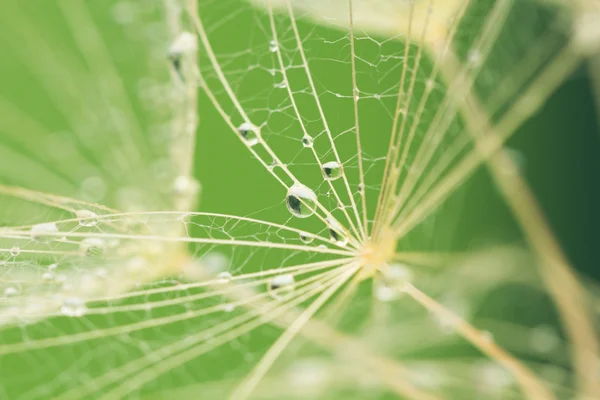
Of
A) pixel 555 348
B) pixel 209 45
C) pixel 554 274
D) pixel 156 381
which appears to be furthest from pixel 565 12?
pixel 156 381

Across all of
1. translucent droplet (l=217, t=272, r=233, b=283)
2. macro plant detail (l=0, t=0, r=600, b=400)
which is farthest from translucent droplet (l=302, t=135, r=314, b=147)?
translucent droplet (l=217, t=272, r=233, b=283)

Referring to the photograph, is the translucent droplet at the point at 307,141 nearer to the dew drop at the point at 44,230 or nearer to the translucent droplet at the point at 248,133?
the translucent droplet at the point at 248,133

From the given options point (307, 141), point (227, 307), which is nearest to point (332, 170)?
point (307, 141)

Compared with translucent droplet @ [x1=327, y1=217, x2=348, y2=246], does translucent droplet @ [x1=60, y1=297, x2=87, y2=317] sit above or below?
above

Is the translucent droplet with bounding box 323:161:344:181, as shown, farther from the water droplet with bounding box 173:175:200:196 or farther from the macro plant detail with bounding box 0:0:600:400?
the water droplet with bounding box 173:175:200:196

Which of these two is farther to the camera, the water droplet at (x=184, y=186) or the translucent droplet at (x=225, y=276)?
the water droplet at (x=184, y=186)

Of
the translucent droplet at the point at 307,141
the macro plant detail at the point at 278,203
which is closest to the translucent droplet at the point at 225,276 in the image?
the macro plant detail at the point at 278,203

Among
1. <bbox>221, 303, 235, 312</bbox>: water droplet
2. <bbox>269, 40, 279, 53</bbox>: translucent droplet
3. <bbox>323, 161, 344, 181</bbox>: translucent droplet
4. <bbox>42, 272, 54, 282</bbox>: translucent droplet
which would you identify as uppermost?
<bbox>269, 40, 279, 53</bbox>: translucent droplet

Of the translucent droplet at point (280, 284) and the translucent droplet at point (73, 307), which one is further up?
the translucent droplet at point (73, 307)

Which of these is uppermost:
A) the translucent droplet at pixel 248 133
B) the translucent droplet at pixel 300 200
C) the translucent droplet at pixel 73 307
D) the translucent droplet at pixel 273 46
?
the translucent droplet at pixel 273 46

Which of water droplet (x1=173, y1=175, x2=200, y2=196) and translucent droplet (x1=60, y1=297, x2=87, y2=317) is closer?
translucent droplet (x1=60, y1=297, x2=87, y2=317)
